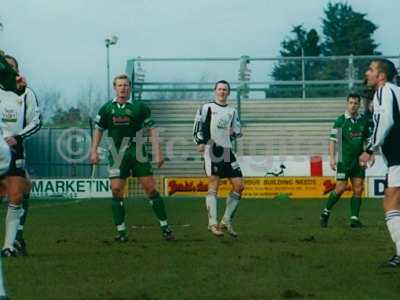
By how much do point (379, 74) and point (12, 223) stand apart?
440 centimetres

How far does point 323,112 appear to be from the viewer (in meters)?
44.1

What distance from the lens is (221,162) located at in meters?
16.1

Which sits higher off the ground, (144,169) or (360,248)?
(144,169)

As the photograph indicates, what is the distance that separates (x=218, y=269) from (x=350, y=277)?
4.65 feet

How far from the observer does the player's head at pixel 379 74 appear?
1134 centimetres

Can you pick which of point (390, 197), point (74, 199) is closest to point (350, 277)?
point (390, 197)

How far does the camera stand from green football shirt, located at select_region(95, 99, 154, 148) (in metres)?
15.2

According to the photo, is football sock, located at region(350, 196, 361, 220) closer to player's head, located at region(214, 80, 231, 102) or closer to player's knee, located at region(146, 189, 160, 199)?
player's head, located at region(214, 80, 231, 102)

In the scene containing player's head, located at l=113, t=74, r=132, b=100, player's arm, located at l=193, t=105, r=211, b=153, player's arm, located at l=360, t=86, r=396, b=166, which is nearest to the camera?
player's arm, located at l=360, t=86, r=396, b=166

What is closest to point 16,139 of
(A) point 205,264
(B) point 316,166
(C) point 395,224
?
(A) point 205,264

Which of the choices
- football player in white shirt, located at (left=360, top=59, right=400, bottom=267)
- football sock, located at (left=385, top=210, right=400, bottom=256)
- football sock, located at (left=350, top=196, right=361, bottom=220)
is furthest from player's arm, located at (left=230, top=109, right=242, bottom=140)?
football sock, located at (left=385, top=210, right=400, bottom=256)

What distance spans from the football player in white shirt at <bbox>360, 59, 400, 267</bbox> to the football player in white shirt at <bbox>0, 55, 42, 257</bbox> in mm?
3937

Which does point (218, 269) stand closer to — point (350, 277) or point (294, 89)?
point (350, 277)

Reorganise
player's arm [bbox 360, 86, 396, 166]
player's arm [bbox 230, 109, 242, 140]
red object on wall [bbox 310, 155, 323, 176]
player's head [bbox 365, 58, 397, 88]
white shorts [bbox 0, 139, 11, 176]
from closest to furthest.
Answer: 1. white shorts [bbox 0, 139, 11, 176]
2. player's arm [bbox 360, 86, 396, 166]
3. player's head [bbox 365, 58, 397, 88]
4. player's arm [bbox 230, 109, 242, 140]
5. red object on wall [bbox 310, 155, 323, 176]
